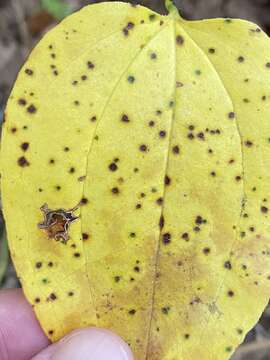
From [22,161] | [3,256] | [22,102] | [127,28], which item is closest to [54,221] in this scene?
[22,161]

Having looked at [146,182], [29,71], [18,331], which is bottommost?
[18,331]

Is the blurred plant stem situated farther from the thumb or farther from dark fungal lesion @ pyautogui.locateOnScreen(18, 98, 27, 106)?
dark fungal lesion @ pyautogui.locateOnScreen(18, 98, 27, 106)

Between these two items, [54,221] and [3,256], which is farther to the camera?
[3,256]

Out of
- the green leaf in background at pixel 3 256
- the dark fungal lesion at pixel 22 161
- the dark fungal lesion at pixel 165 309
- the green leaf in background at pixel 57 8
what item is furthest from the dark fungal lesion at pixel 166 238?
the green leaf in background at pixel 57 8

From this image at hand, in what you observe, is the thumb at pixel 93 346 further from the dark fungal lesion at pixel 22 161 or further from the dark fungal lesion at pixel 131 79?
the dark fungal lesion at pixel 131 79

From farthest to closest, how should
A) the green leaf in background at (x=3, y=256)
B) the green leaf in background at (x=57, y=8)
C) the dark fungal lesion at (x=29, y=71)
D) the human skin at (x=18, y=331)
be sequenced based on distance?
1. the green leaf in background at (x=57, y=8)
2. the green leaf in background at (x=3, y=256)
3. the human skin at (x=18, y=331)
4. the dark fungal lesion at (x=29, y=71)

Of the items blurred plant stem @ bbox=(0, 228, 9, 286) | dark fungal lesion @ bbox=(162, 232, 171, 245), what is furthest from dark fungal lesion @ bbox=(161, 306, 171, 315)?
blurred plant stem @ bbox=(0, 228, 9, 286)

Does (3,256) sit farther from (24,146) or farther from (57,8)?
(57,8)
